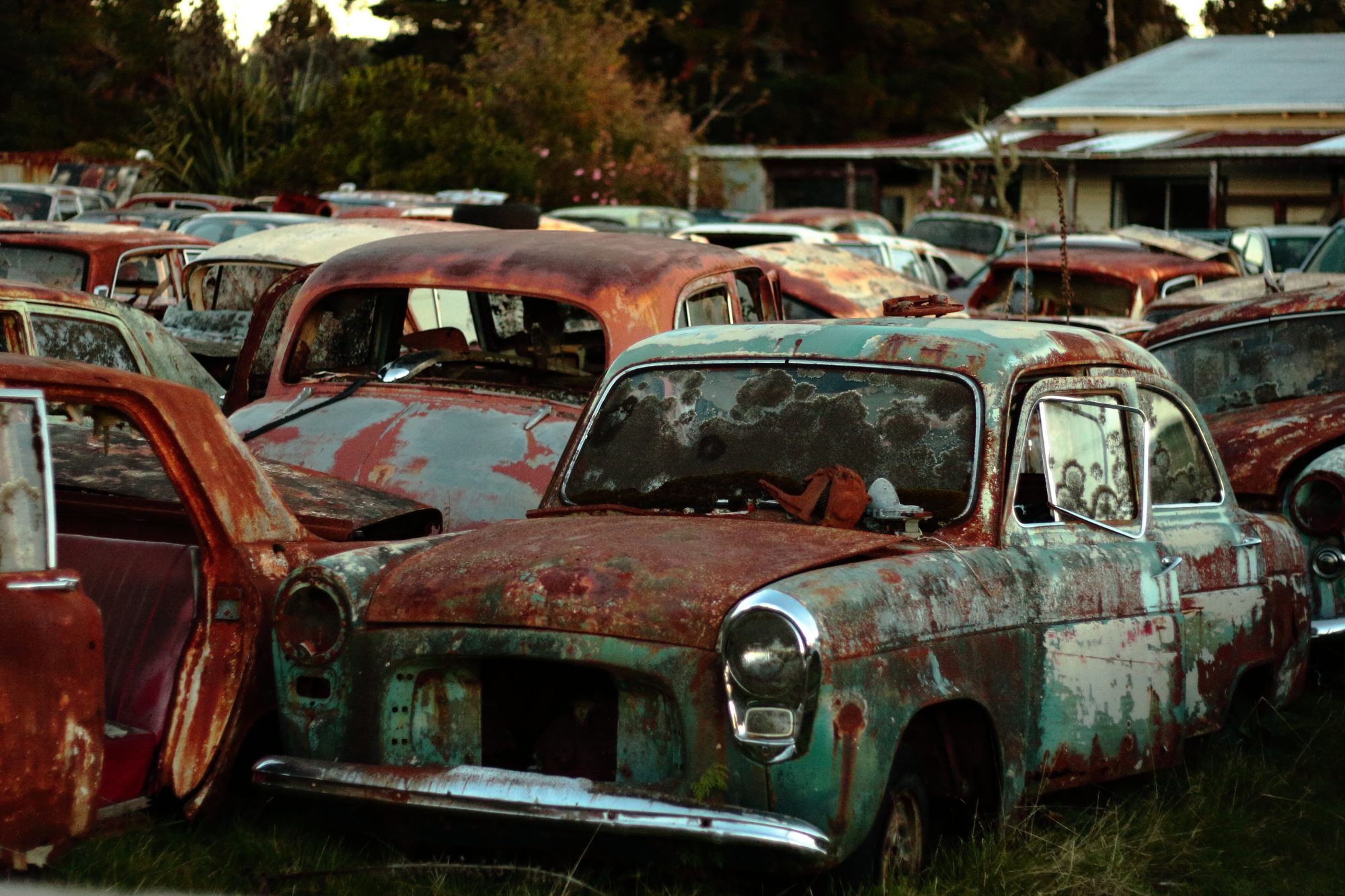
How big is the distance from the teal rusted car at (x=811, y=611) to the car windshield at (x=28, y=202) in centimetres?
1631

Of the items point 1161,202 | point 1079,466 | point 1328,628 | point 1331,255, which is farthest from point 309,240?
point 1161,202

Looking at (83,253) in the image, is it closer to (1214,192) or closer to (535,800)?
(535,800)

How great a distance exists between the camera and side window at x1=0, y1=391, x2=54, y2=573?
3.69 metres

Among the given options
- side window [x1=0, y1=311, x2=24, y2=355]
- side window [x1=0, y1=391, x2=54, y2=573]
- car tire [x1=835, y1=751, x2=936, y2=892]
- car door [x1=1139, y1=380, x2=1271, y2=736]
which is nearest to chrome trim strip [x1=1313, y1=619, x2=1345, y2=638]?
car door [x1=1139, y1=380, x2=1271, y2=736]

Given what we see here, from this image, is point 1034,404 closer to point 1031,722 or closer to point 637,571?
point 1031,722

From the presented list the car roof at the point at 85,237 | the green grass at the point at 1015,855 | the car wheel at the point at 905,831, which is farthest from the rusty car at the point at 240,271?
the car wheel at the point at 905,831

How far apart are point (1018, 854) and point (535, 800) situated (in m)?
1.31

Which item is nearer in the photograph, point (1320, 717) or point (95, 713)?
point (95, 713)

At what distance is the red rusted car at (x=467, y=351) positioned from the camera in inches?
263

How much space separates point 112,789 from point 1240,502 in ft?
15.1

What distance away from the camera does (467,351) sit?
752 centimetres

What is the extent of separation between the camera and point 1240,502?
7109 mm

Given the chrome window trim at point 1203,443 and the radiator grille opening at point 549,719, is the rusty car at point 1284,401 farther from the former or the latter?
the radiator grille opening at point 549,719

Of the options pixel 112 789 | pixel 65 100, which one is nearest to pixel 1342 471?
pixel 112 789
